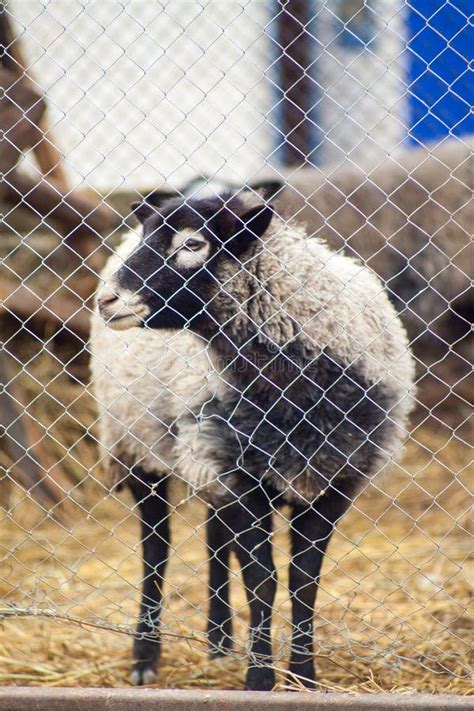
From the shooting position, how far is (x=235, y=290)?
10.9 ft

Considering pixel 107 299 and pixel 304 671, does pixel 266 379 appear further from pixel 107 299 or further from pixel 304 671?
pixel 304 671

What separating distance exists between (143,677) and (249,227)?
1695 millimetres

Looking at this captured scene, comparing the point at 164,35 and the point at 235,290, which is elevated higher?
the point at 164,35

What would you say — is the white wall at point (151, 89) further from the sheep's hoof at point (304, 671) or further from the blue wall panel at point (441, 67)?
the sheep's hoof at point (304, 671)

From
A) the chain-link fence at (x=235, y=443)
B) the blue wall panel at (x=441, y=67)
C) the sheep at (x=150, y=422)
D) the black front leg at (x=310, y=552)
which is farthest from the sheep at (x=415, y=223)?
the black front leg at (x=310, y=552)

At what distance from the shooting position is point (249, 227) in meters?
3.27

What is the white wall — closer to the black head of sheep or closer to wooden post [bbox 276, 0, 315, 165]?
wooden post [bbox 276, 0, 315, 165]

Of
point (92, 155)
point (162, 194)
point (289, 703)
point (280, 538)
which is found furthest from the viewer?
point (92, 155)

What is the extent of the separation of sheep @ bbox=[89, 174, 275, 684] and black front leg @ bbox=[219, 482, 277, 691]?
0.18 meters

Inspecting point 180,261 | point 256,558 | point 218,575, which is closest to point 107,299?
point 180,261

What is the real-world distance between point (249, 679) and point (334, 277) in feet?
4.65

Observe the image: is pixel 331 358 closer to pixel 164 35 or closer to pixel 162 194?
pixel 162 194

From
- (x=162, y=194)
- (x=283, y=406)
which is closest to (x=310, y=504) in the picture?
(x=283, y=406)

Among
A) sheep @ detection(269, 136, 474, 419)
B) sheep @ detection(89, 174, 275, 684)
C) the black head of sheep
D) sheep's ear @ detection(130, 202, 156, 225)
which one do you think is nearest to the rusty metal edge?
sheep @ detection(89, 174, 275, 684)
